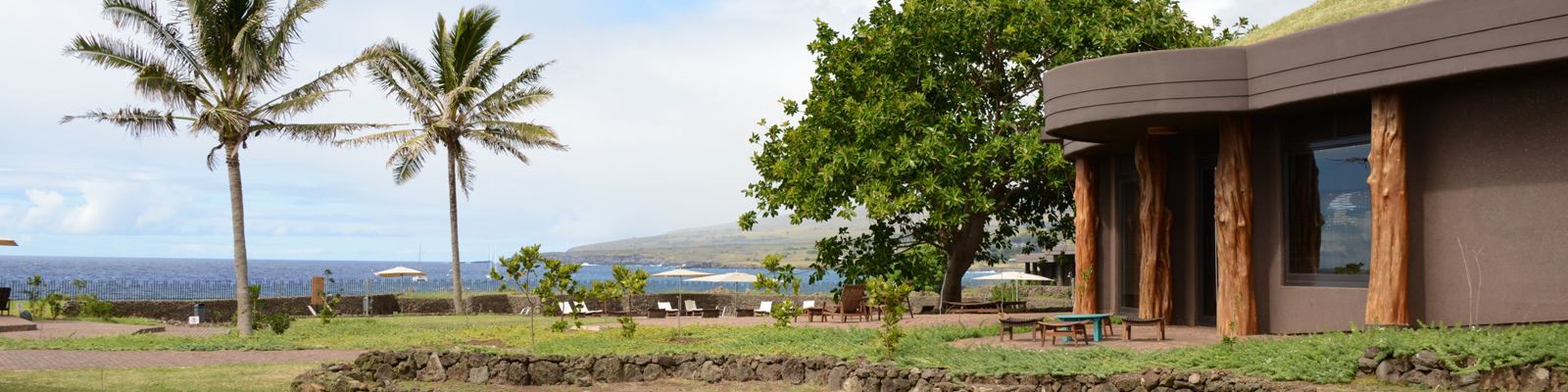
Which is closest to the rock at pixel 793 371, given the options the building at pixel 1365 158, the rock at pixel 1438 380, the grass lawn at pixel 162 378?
the building at pixel 1365 158

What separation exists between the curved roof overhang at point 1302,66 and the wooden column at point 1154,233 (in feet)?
2.07

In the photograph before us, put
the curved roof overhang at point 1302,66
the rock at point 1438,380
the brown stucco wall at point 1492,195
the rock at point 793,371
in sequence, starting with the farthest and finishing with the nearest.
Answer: the rock at point 793,371
the brown stucco wall at point 1492,195
the curved roof overhang at point 1302,66
the rock at point 1438,380

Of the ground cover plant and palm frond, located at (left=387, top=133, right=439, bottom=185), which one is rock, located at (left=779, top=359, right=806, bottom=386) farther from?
palm frond, located at (left=387, top=133, right=439, bottom=185)

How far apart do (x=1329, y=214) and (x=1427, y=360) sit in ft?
10.6

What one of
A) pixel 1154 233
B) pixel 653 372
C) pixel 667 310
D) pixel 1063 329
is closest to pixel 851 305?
pixel 1154 233

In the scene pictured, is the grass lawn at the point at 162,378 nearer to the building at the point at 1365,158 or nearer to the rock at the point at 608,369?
the rock at the point at 608,369

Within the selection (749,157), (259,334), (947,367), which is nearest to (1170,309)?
(947,367)

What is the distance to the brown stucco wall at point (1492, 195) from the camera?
9547mm

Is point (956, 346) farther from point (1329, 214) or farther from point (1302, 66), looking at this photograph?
point (1302, 66)

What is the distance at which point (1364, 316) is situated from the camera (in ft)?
35.3

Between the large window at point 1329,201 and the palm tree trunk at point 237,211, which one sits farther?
the palm tree trunk at point 237,211

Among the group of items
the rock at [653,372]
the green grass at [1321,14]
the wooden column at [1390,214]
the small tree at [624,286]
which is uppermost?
the green grass at [1321,14]

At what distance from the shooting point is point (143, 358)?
14.3 meters

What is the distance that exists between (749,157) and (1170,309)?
33.4 ft
